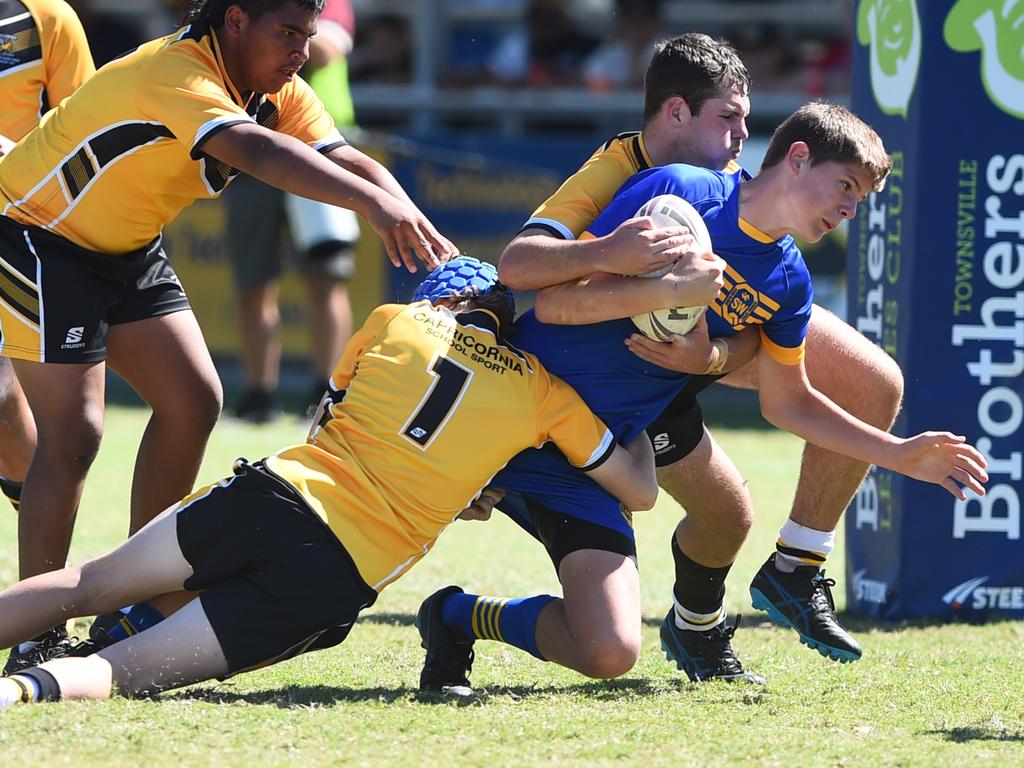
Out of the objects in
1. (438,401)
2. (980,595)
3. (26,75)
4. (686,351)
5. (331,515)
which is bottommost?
(980,595)

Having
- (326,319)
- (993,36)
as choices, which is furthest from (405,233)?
(326,319)

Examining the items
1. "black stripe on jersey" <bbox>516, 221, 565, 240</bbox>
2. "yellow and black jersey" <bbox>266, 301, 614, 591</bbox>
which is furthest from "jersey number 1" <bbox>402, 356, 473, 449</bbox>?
"black stripe on jersey" <bbox>516, 221, 565, 240</bbox>

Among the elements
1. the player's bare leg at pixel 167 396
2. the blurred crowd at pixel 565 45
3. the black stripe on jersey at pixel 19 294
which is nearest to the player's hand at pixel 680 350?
the player's bare leg at pixel 167 396

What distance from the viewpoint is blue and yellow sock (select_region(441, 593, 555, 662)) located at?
3777 millimetres

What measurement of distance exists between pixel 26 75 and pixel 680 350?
209cm

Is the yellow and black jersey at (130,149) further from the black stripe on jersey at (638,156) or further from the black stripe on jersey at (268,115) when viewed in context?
the black stripe on jersey at (638,156)

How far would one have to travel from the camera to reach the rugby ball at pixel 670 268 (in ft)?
11.6

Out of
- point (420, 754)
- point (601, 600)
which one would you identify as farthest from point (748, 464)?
point (420, 754)

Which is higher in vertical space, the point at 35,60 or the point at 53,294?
the point at 35,60

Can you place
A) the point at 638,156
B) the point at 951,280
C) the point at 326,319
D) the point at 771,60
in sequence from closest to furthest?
the point at 638,156 → the point at 951,280 → the point at 326,319 → the point at 771,60

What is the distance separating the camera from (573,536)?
3.76 metres

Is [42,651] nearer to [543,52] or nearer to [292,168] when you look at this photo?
[292,168]

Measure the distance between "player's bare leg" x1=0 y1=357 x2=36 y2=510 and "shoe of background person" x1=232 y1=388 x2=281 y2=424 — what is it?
164 inches

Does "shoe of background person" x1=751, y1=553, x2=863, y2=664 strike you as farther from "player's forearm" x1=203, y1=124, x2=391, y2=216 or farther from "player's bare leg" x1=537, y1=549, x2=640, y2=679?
"player's forearm" x1=203, y1=124, x2=391, y2=216
